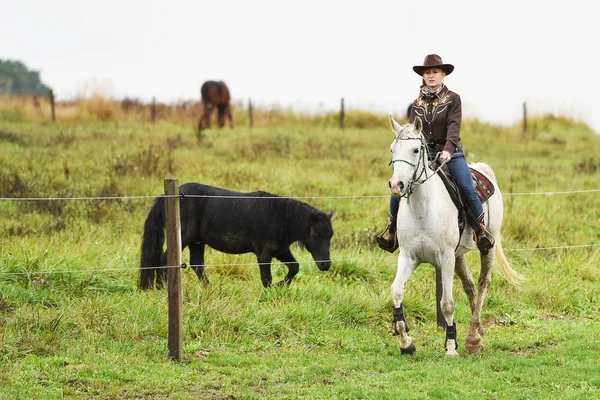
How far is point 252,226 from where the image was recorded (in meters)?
9.81

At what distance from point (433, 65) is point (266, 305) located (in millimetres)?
3361

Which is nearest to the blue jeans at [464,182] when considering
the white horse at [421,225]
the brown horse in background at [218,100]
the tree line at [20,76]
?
the white horse at [421,225]

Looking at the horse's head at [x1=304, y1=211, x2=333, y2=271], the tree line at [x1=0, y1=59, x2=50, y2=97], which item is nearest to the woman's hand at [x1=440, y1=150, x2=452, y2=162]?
the horse's head at [x1=304, y1=211, x2=333, y2=271]

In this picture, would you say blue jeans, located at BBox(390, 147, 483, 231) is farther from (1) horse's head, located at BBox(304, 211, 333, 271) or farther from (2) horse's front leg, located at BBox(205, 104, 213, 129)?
(2) horse's front leg, located at BBox(205, 104, 213, 129)

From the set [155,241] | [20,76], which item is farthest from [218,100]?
[20,76]

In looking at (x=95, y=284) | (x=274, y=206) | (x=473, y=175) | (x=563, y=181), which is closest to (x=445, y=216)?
(x=473, y=175)

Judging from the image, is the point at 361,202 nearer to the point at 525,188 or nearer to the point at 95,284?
the point at 525,188

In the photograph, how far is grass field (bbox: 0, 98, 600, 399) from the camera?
646 cm

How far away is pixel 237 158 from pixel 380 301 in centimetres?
1082

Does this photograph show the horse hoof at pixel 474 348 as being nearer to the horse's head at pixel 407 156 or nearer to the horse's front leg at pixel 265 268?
the horse's head at pixel 407 156

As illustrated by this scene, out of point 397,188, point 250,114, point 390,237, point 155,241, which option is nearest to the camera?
point 397,188

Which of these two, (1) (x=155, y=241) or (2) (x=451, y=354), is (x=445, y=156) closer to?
(2) (x=451, y=354)

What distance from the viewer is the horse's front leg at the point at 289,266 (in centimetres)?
972

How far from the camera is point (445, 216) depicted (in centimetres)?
728
